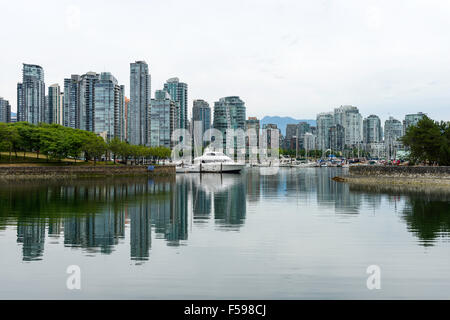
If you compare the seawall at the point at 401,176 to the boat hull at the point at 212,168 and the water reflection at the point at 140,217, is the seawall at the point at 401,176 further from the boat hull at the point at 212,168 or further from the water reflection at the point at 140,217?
the boat hull at the point at 212,168

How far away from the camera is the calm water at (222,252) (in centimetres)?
1528

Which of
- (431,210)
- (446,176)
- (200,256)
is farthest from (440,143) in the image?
(200,256)

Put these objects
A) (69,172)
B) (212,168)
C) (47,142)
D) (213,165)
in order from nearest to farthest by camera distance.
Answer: (69,172) < (47,142) < (213,165) < (212,168)

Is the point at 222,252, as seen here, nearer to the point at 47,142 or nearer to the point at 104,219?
the point at 104,219

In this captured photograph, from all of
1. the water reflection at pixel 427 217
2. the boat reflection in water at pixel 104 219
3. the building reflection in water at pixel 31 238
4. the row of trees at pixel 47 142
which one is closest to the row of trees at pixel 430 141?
the water reflection at pixel 427 217

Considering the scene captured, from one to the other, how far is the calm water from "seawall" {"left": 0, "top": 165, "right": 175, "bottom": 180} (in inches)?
1940

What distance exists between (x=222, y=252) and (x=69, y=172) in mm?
76864

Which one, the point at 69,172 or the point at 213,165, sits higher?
the point at 213,165

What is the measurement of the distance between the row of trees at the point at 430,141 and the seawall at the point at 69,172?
62330mm

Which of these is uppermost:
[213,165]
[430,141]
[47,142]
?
[47,142]

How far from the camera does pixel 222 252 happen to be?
21062 mm

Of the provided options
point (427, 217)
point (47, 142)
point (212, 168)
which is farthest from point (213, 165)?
point (427, 217)

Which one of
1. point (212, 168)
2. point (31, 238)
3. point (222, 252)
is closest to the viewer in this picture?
point (222, 252)
